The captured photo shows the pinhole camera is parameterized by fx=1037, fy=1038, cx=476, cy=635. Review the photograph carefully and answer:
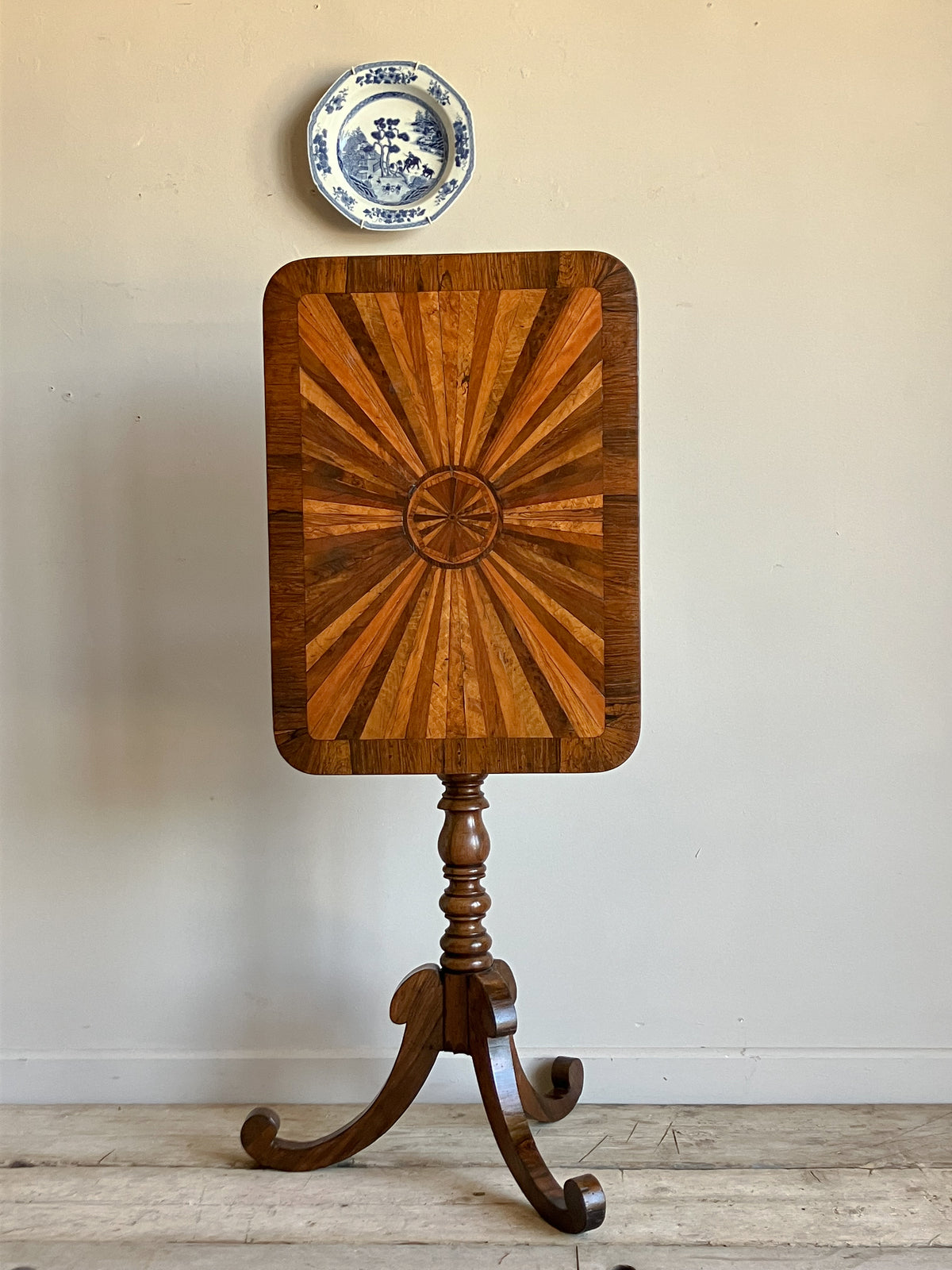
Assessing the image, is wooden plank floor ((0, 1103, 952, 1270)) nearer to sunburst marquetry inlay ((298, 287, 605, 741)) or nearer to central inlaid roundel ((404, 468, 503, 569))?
sunburst marquetry inlay ((298, 287, 605, 741))

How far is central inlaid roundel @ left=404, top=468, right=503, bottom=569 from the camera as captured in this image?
134cm

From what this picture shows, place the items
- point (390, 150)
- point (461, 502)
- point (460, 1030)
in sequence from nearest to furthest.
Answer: point (461, 502) → point (460, 1030) → point (390, 150)

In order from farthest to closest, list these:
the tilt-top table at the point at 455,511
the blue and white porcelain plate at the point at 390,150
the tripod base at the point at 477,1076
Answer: the blue and white porcelain plate at the point at 390,150, the tripod base at the point at 477,1076, the tilt-top table at the point at 455,511

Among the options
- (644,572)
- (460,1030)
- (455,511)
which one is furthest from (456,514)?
(460,1030)

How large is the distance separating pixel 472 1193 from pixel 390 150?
167 cm

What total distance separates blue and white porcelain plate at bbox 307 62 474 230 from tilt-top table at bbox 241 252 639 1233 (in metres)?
0.48

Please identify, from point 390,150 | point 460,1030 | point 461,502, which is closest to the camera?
point 461,502

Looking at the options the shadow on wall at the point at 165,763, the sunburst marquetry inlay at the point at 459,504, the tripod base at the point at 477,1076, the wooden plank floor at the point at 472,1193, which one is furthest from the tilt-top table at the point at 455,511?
the wooden plank floor at the point at 472,1193

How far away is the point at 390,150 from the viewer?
1.76 m

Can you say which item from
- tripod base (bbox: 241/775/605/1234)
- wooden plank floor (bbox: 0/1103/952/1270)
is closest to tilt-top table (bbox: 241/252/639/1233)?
tripod base (bbox: 241/775/605/1234)

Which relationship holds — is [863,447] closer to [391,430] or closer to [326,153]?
[391,430]

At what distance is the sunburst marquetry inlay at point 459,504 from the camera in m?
1.33

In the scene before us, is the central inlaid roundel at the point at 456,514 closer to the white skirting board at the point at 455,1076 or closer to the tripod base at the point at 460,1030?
the tripod base at the point at 460,1030

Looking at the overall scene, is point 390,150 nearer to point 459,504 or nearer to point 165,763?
point 459,504
